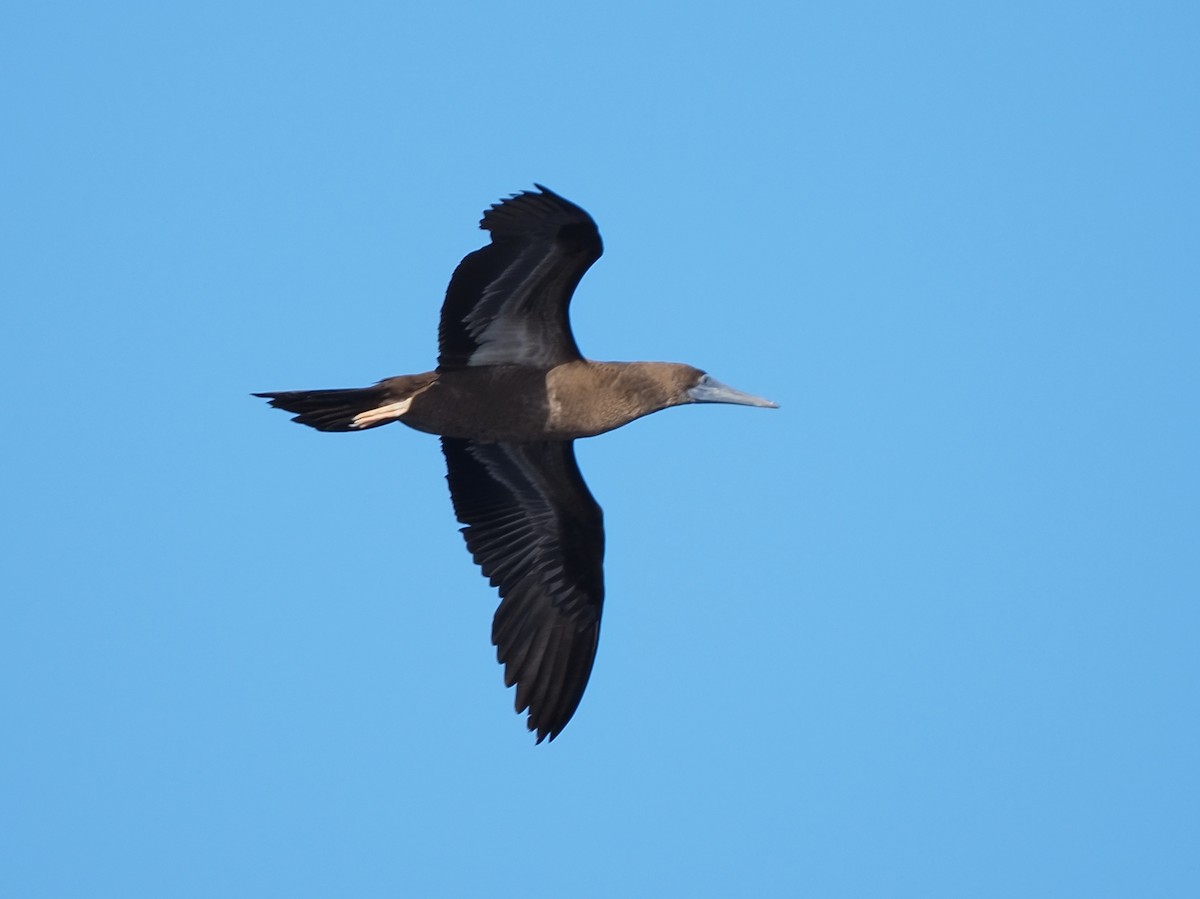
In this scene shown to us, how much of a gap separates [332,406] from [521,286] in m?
1.21

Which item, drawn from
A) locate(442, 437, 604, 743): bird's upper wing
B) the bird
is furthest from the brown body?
locate(442, 437, 604, 743): bird's upper wing

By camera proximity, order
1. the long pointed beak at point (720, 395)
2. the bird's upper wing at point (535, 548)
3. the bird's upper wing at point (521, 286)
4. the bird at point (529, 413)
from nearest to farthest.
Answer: the bird's upper wing at point (521, 286) < the bird at point (529, 413) < the long pointed beak at point (720, 395) < the bird's upper wing at point (535, 548)

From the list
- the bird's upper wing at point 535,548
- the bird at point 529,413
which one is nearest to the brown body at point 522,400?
the bird at point 529,413

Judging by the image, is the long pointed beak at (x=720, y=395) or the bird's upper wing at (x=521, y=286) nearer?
the bird's upper wing at (x=521, y=286)

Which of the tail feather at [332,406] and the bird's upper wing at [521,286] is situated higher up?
the bird's upper wing at [521,286]

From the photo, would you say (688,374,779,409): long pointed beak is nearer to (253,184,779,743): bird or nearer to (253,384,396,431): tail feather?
(253,184,779,743): bird

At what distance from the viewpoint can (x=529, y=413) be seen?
998cm

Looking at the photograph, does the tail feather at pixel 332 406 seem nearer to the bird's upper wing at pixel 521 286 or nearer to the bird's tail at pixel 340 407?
the bird's tail at pixel 340 407

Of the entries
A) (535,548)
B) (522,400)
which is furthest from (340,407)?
(535,548)

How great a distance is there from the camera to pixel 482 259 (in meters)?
9.67

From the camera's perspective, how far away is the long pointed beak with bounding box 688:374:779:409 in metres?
10.4

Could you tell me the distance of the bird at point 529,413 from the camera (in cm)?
974

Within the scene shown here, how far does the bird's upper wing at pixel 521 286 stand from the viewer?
9.52m

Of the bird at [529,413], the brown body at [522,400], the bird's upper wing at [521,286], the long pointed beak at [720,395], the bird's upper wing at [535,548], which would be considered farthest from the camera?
the bird's upper wing at [535,548]
